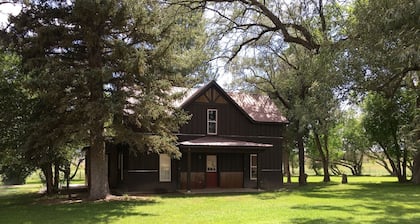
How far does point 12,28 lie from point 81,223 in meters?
9.72

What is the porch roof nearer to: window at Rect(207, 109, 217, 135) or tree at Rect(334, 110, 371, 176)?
window at Rect(207, 109, 217, 135)

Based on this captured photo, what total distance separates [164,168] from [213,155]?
3.15 m

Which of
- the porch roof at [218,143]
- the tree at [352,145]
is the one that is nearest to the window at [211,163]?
the porch roof at [218,143]

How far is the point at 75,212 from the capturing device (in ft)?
50.3

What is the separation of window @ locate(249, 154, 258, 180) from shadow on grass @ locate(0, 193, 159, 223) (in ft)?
30.8

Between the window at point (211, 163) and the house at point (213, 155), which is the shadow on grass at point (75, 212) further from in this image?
the window at point (211, 163)

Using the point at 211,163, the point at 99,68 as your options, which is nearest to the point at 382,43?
the point at 99,68

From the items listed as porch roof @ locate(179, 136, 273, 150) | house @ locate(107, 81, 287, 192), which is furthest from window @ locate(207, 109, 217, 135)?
porch roof @ locate(179, 136, 273, 150)

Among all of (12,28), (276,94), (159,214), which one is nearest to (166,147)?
(159,214)

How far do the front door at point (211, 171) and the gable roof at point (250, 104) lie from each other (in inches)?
134

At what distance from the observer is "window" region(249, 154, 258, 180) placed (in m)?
26.7

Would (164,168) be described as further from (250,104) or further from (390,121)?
(390,121)

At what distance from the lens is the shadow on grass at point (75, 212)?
13.8m

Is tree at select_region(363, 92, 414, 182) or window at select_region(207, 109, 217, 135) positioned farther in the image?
tree at select_region(363, 92, 414, 182)
